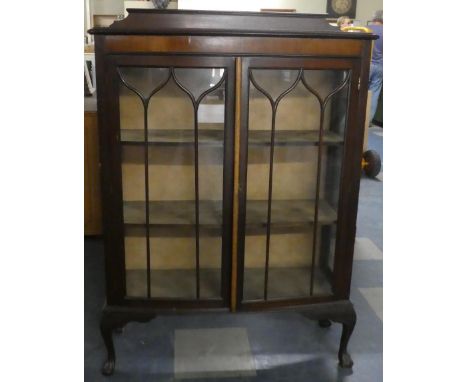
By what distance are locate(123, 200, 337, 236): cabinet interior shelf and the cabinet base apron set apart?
0.79 ft

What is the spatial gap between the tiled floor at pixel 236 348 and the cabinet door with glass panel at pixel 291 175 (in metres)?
0.25

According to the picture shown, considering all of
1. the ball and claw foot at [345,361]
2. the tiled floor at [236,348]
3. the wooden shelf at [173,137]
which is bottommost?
the tiled floor at [236,348]

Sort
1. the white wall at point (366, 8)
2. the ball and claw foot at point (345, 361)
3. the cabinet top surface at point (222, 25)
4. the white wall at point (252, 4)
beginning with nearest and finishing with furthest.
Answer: the cabinet top surface at point (222, 25)
the ball and claw foot at point (345, 361)
the white wall at point (252, 4)
the white wall at point (366, 8)

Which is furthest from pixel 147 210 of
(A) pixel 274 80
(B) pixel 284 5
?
(B) pixel 284 5

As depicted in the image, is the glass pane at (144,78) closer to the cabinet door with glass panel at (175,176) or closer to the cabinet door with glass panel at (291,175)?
the cabinet door with glass panel at (175,176)

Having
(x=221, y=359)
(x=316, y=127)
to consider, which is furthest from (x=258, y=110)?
(x=221, y=359)

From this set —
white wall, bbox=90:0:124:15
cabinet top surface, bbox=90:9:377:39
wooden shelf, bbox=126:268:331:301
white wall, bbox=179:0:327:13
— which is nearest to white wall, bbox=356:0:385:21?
white wall, bbox=179:0:327:13

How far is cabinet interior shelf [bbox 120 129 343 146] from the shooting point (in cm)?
130

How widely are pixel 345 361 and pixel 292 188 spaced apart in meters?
0.60

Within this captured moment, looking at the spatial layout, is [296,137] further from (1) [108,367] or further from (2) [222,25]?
(1) [108,367]

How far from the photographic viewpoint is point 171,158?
136 centimetres

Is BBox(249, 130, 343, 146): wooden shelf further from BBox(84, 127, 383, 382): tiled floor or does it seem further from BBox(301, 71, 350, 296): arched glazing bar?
BBox(84, 127, 383, 382): tiled floor

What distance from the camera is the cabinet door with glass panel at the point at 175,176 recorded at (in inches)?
48.9

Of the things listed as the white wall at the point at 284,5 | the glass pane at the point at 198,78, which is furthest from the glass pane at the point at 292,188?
the white wall at the point at 284,5
